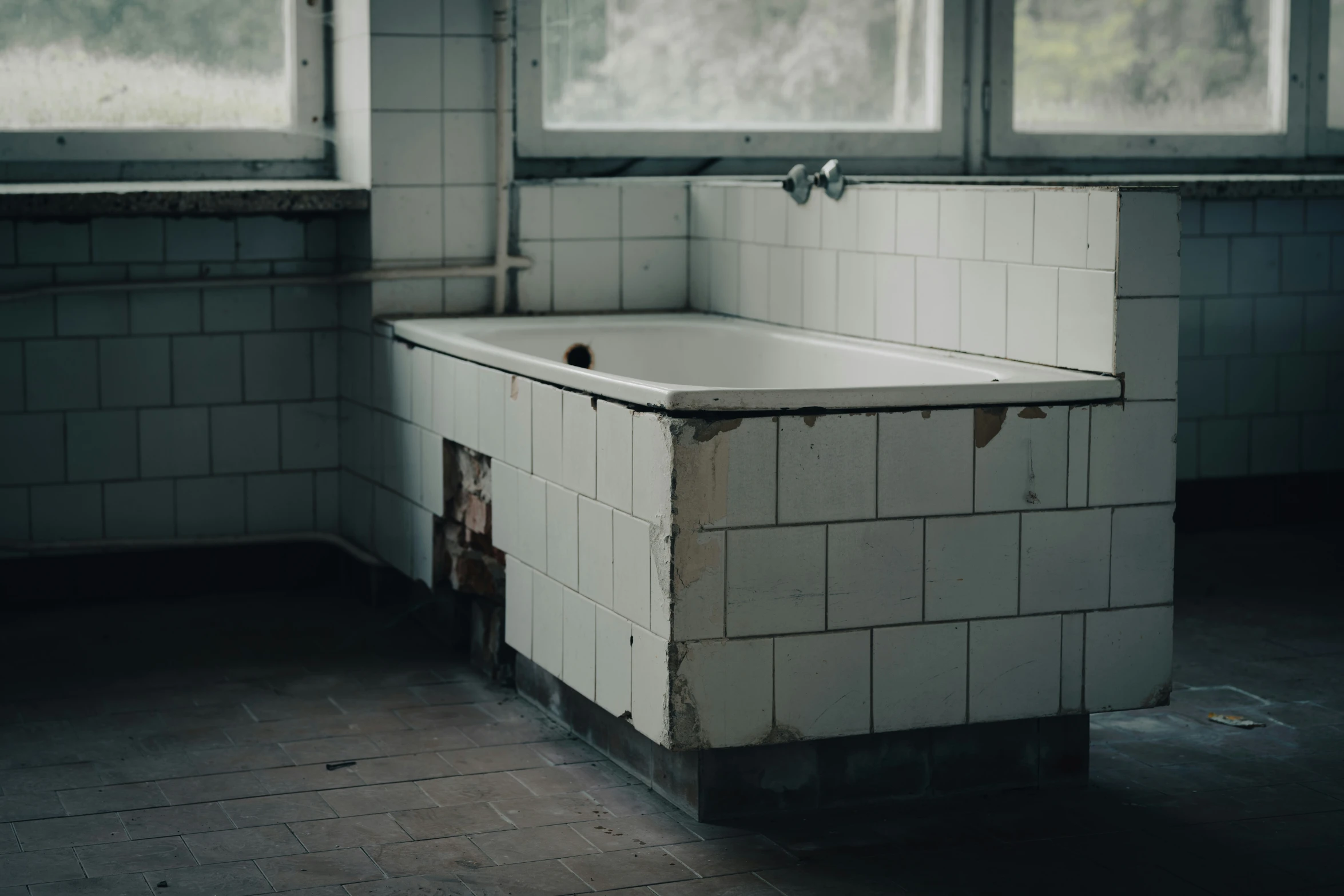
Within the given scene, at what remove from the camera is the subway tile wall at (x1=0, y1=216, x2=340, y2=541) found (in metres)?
3.77

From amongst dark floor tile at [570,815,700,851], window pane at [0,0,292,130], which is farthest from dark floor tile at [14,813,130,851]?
window pane at [0,0,292,130]

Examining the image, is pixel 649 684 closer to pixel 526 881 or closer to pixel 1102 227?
pixel 526 881

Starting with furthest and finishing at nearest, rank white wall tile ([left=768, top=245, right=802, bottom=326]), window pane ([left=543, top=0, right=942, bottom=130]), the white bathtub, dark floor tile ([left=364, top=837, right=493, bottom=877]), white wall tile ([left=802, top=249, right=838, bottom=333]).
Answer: window pane ([left=543, top=0, right=942, bottom=130]) → white wall tile ([left=768, top=245, right=802, bottom=326]) → white wall tile ([left=802, top=249, right=838, bottom=333]) → the white bathtub → dark floor tile ([left=364, top=837, right=493, bottom=877])

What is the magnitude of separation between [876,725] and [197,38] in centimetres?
245

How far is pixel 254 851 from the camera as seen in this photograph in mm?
2309

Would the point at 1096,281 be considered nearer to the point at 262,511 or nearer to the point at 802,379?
the point at 802,379

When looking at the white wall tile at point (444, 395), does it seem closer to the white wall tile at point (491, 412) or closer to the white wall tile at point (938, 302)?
the white wall tile at point (491, 412)

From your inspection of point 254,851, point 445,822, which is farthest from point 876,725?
point 254,851

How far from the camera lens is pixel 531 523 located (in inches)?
112

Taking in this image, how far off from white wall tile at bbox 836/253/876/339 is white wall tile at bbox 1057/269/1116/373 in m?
0.65

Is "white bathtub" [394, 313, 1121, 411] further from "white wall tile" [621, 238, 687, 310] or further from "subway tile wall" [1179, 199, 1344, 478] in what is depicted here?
"subway tile wall" [1179, 199, 1344, 478]

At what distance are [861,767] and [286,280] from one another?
2059 mm

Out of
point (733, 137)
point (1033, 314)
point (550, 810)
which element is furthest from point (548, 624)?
point (733, 137)

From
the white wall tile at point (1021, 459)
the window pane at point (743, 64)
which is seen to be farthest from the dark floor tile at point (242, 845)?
the window pane at point (743, 64)
